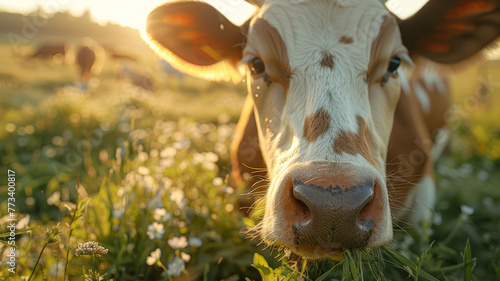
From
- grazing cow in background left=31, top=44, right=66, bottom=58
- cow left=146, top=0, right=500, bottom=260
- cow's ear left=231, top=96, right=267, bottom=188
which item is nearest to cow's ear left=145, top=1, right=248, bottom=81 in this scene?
cow left=146, top=0, right=500, bottom=260

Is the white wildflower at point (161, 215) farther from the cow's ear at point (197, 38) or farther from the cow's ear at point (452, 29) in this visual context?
the cow's ear at point (452, 29)

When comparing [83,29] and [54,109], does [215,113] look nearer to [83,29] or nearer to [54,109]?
[54,109]

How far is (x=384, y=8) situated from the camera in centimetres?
231

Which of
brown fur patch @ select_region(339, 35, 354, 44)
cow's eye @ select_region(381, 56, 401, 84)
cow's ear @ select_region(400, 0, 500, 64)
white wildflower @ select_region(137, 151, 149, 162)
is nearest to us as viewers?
brown fur patch @ select_region(339, 35, 354, 44)

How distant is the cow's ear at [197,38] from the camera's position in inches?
102

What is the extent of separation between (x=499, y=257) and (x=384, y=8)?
5.39ft

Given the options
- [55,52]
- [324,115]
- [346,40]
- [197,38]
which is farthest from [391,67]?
[55,52]

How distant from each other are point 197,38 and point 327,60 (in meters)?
1.21

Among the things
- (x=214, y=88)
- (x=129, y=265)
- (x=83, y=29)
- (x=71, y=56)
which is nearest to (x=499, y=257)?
(x=129, y=265)

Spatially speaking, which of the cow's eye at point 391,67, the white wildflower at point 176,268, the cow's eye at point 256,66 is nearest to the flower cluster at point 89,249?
the white wildflower at point 176,268

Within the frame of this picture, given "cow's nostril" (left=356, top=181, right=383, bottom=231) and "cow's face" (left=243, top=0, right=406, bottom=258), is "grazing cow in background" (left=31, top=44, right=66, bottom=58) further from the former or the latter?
"cow's nostril" (left=356, top=181, right=383, bottom=231)

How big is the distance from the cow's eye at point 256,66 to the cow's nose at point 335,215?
1017 mm

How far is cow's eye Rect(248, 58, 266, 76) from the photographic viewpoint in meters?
2.25

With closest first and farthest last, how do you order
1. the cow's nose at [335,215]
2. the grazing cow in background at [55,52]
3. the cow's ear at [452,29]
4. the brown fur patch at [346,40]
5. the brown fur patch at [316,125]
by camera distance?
the cow's nose at [335,215] → the brown fur patch at [316,125] → the brown fur patch at [346,40] → the cow's ear at [452,29] → the grazing cow in background at [55,52]
